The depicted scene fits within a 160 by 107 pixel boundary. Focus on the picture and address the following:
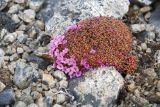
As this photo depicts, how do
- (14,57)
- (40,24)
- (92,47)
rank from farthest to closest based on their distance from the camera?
(40,24) < (14,57) < (92,47)

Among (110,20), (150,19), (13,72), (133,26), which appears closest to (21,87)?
(13,72)

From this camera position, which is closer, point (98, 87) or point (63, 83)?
point (98, 87)

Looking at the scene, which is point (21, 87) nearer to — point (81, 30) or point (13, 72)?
point (13, 72)

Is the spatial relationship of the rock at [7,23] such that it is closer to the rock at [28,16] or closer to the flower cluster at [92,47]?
the rock at [28,16]

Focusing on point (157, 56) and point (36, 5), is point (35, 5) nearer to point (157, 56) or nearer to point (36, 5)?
point (36, 5)

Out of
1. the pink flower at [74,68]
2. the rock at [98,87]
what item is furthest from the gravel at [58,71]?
the pink flower at [74,68]

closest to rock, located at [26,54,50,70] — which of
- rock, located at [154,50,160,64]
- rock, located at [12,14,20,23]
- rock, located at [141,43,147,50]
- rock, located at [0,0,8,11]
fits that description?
rock, located at [12,14,20,23]

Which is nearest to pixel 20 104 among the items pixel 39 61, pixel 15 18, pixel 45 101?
pixel 45 101

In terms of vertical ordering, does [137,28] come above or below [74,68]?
above
